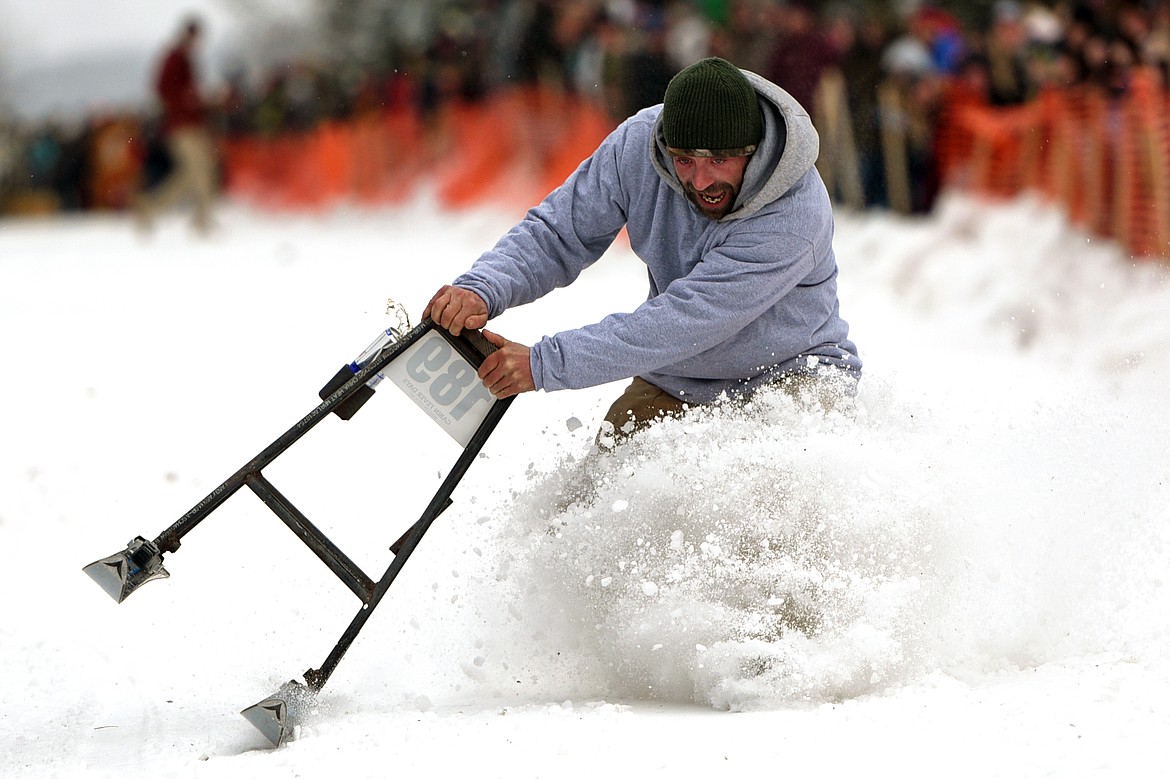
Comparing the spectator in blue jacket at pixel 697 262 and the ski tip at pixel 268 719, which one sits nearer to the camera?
the ski tip at pixel 268 719

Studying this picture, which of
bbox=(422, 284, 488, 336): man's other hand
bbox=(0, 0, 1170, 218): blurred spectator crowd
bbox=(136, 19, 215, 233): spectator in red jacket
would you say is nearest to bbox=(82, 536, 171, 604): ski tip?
bbox=(422, 284, 488, 336): man's other hand

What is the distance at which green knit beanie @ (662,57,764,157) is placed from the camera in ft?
10.9

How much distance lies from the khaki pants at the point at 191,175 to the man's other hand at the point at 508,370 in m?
11.6

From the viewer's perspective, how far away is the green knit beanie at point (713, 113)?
3336mm

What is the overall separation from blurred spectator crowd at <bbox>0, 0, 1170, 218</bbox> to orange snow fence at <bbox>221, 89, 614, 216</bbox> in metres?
0.24

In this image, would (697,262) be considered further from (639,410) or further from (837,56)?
(837,56)

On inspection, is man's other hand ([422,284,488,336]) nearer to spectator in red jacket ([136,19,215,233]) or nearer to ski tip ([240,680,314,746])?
ski tip ([240,680,314,746])

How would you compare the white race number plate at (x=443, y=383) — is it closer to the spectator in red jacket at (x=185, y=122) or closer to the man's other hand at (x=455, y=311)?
the man's other hand at (x=455, y=311)

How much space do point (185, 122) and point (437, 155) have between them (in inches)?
143

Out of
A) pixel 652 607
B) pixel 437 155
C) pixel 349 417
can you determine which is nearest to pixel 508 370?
pixel 349 417

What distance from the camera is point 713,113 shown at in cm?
333

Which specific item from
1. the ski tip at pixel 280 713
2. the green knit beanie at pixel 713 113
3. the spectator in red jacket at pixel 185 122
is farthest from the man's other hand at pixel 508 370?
the spectator in red jacket at pixel 185 122

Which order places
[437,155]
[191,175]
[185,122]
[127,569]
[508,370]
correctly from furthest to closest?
[437,155] < [191,175] < [185,122] < [508,370] < [127,569]

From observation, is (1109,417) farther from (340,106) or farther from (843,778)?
(340,106)
